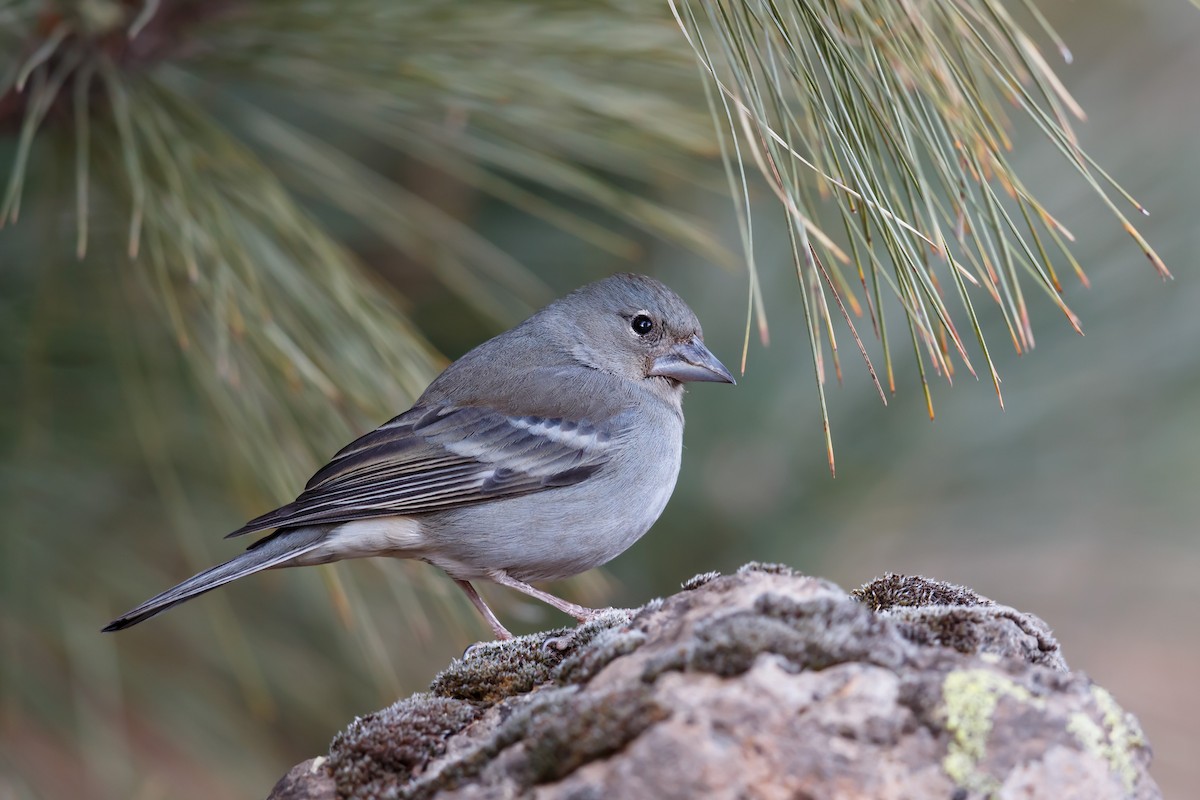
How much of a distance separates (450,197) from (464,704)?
9.08ft

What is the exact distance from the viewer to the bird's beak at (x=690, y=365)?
13.1 feet

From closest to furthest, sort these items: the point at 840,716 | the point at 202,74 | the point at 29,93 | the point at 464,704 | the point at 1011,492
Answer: the point at 840,716 < the point at 464,704 < the point at 29,93 < the point at 202,74 < the point at 1011,492

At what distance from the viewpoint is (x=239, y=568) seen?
307 cm

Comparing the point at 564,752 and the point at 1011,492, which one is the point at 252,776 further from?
the point at 1011,492

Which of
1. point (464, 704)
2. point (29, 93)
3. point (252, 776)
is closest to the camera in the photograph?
point (464, 704)

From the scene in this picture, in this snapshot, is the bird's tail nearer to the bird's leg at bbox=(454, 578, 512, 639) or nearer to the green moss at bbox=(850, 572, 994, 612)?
A: the bird's leg at bbox=(454, 578, 512, 639)

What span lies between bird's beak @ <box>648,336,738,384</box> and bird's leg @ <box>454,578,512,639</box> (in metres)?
1.05

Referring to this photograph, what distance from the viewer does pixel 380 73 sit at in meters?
3.37

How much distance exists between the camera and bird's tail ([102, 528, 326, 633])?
2.75m

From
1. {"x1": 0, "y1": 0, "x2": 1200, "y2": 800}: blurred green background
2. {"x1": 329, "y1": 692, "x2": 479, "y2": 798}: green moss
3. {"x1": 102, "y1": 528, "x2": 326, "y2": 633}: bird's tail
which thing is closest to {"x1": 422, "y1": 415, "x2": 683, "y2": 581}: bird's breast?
{"x1": 0, "y1": 0, "x2": 1200, "y2": 800}: blurred green background

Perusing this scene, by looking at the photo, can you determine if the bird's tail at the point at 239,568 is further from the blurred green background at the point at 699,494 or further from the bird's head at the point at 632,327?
the bird's head at the point at 632,327

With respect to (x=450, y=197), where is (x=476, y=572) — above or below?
below

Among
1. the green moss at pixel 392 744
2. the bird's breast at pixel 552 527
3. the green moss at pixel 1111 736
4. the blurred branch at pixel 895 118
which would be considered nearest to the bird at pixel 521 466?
the bird's breast at pixel 552 527

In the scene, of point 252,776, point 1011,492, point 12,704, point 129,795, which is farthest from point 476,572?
point 1011,492
